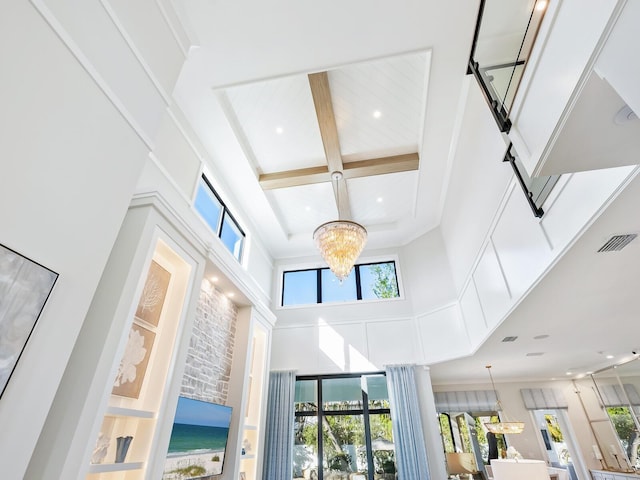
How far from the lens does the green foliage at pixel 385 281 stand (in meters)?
7.44

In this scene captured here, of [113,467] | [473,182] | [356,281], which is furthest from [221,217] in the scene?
[473,182]

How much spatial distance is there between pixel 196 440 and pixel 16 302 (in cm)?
289

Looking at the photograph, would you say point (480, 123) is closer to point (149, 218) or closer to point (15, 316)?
point (149, 218)

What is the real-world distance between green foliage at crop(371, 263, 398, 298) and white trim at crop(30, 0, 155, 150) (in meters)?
5.97

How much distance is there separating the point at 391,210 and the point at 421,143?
2107 millimetres

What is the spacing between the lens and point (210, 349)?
14.4 feet

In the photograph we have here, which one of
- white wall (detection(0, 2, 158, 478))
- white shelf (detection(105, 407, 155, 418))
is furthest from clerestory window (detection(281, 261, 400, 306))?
white wall (detection(0, 2, 158, 478))

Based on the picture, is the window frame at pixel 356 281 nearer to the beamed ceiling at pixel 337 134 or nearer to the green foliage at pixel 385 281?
the green foliage at pixel 385 281

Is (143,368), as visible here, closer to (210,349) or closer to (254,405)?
(210,349)

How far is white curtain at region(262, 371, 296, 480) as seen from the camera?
5.76m

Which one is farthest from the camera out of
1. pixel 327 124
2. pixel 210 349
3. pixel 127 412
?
pixel 327 124

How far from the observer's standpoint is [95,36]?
2.05m

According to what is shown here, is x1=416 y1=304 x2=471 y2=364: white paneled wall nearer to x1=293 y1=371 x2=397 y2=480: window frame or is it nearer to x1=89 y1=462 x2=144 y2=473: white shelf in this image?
x1=293 y1=371 x2=397 y2=480: window frame

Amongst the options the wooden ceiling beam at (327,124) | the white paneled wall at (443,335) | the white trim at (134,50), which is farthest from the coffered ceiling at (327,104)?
the white paneled wall at (443,335)
